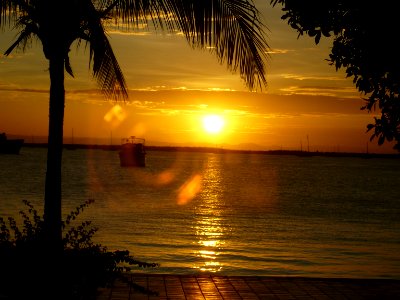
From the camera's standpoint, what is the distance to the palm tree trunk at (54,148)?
25.5 ft

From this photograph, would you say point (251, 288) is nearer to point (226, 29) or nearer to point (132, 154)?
point (226, 29)

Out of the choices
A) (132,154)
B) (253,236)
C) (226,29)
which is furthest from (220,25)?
(132,154)

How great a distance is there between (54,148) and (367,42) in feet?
11.0

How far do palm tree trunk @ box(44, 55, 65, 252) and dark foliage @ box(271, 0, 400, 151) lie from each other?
2.45 metres

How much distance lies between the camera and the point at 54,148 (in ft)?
25.5

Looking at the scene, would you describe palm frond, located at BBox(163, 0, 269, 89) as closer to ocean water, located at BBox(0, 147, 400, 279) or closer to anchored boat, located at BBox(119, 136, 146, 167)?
ocean water, located at BBox(0, 147, 400, 279)

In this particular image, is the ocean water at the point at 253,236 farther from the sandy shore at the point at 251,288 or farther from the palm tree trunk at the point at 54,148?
the palm tree trunk at the point at 54,148

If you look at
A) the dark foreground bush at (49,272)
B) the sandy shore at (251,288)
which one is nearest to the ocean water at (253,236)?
the sandy shore at (251,288)

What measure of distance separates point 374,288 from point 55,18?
5788 mm

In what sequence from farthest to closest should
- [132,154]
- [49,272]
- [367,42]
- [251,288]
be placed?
[132,154], [251,288], [49,272], [367,42]

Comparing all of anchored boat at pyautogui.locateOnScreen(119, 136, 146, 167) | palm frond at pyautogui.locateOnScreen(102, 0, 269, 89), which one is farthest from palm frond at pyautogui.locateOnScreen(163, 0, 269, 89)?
anchored boat at pyautogui.locateOnScreen(119, 136, 146, 167)

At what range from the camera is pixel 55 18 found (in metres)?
7.68

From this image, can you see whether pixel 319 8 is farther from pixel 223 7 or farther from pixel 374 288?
pixel 374 288

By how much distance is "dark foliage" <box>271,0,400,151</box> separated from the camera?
6.56 meters
